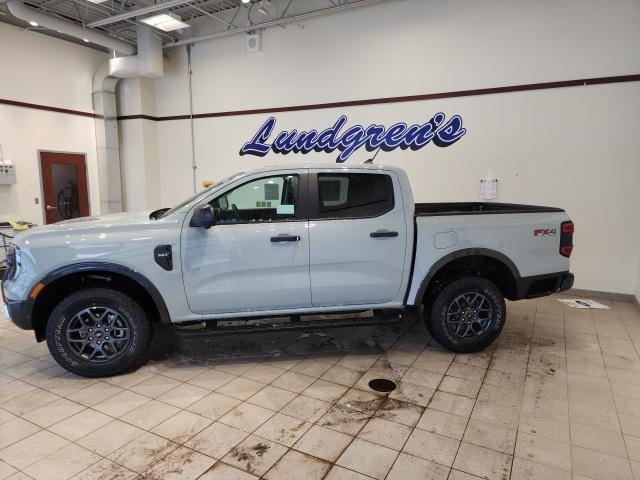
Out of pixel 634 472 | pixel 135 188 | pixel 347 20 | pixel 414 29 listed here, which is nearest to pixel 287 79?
pixel 347 20

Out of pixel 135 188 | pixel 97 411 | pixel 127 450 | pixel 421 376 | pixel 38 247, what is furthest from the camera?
pixel 135 188

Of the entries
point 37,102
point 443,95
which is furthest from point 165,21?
point 443,95

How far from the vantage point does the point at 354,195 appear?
3.60 metres

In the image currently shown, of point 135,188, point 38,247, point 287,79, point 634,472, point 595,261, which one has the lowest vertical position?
point 634,472

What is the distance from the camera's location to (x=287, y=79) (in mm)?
7281

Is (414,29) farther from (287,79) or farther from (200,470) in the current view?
(200,470)

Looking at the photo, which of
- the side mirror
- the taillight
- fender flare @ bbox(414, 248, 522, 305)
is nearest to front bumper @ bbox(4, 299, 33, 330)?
the side mirror

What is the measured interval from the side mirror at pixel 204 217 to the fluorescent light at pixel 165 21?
473 centimetres

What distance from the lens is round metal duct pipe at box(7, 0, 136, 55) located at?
6.01m

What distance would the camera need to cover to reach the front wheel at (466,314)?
146 inches

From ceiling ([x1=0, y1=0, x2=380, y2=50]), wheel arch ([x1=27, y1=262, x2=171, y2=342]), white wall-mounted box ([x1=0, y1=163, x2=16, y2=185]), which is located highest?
ceiling ([x1=0, y1=0, x2=380, y2=50])

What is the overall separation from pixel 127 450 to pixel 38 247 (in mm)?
1674

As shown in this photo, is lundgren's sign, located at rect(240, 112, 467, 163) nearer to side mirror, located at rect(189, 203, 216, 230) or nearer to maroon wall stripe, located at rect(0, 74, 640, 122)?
maroon wall stripe, located at rect(0, 74, 640, 122)

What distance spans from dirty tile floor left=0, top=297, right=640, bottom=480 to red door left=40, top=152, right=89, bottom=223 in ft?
14.7
